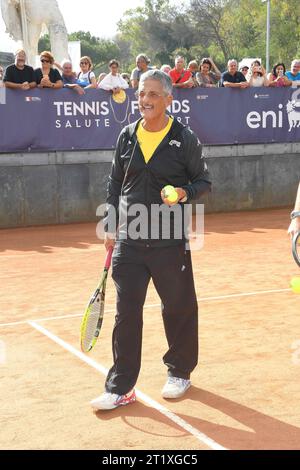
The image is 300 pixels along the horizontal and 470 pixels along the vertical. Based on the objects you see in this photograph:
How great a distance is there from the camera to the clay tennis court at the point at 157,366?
174 inches

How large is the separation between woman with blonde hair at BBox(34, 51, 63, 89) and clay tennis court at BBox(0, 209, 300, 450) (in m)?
4.81

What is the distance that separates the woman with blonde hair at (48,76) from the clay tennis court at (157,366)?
481cm

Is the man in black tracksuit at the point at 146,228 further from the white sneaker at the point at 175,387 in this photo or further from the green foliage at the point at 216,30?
the green foliage at the point at 216,30

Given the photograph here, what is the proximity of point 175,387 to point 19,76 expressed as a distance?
1007cm

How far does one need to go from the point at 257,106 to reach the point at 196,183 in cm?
1150

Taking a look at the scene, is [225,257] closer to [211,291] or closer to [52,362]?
[211,291]

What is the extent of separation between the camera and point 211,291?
27.4ft

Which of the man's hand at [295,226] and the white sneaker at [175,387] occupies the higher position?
the man's hand at [295,226]

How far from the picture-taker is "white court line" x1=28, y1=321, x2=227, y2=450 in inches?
169

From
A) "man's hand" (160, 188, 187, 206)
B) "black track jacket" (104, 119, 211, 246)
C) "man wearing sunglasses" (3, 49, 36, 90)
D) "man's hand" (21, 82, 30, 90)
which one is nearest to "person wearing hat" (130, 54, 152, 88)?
"man wearing sunglasses" (3, 49, 36, 90)

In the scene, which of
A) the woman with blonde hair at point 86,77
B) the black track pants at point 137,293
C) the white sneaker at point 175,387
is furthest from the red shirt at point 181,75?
the white sneaker at point 175,387

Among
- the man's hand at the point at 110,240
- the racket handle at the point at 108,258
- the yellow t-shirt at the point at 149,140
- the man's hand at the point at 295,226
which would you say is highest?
the yellow t-shirt at the point at 149,140

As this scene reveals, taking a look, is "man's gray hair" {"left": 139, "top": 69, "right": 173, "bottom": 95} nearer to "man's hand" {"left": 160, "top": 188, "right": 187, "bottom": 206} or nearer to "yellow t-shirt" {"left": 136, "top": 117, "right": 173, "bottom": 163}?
"yellow t-shirt" {"left": 136, "top": 117, "right": 173, "bottom": 163}

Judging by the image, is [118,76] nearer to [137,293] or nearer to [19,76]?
[19,76]
